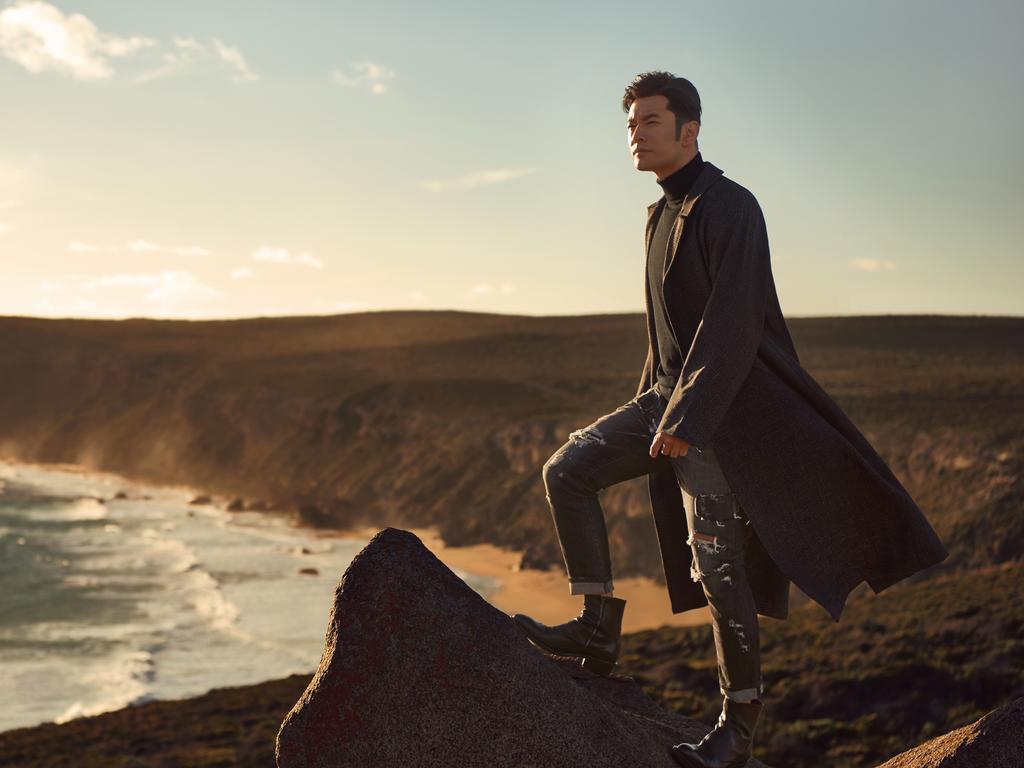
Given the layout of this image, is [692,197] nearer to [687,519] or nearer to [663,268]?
[663,268]

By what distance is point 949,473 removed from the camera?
96.5 ft

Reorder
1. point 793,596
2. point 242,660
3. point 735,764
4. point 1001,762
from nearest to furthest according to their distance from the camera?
point 1001,762, point 735,764, point 242,660, point 793,596

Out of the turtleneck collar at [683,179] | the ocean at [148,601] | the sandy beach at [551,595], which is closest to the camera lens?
the turtleneck collar at [683,179]

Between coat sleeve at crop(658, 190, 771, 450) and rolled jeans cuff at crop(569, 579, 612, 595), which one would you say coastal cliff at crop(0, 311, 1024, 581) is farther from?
coat sleeve at crop(658, 190, 771, 450)

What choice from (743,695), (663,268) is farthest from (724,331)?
(743,695)

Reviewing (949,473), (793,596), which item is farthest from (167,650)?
(949,473)

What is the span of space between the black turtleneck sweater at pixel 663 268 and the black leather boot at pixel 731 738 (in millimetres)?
1249

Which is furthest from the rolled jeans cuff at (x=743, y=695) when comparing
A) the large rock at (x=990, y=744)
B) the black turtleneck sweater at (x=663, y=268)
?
the black turtleneck sweater at (x=663, y=268)

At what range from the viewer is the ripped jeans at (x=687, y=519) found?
4.24 metres

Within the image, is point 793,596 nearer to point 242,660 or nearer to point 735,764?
point 242,660

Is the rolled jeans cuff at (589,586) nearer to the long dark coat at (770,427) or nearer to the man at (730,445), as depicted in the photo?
the man at (730,445)

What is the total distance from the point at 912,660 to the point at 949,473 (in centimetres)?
1436

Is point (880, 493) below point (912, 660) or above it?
above

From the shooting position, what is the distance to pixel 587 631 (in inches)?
186
